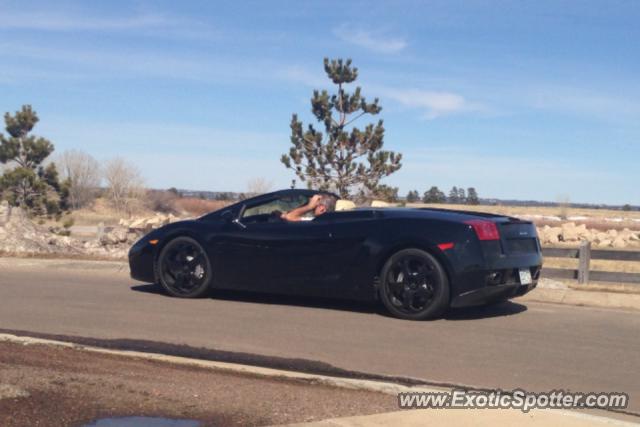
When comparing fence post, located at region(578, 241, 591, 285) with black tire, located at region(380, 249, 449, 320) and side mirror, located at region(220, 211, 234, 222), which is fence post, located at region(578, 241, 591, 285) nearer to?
black tire, located at region(380, 249, 449, 320)

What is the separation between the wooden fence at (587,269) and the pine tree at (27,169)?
21.1 m

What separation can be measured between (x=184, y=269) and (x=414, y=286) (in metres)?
2.94

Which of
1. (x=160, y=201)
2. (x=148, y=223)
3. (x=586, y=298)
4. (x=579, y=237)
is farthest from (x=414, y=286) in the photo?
(x=160, y=201)

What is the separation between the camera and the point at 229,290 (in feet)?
32.8

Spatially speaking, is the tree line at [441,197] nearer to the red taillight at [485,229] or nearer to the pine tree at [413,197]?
the pine tree at [413,197]

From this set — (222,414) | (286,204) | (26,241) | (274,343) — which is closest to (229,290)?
(286,204)

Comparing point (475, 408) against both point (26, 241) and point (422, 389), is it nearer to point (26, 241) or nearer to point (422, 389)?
point (422, 389)

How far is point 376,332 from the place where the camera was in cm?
776

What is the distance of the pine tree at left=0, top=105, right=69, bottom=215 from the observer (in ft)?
92.9

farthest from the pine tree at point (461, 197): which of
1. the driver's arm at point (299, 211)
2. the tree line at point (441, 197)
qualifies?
the driver's arm at point (299, 211)

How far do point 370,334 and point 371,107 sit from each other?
16.6m

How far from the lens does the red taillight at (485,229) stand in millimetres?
8234

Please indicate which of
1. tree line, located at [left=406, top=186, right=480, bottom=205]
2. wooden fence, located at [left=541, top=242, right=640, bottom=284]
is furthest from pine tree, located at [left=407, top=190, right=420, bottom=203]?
wooden fence, located at [left=541, top=242, right=640, bottom=284]

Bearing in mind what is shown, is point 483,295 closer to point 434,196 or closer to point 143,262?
point 143,262
